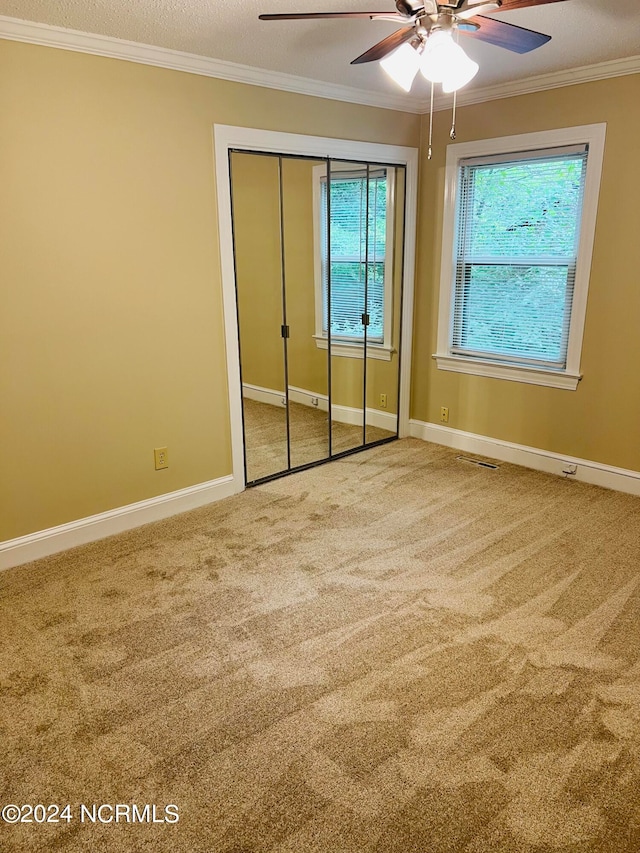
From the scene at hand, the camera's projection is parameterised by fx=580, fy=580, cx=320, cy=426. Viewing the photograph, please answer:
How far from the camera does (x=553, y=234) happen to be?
367 cm

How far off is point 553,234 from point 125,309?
2.65m

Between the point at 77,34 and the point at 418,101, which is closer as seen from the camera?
the point at 77,34

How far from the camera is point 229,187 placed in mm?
3295

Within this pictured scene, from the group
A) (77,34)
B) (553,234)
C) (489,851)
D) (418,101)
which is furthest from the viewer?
(418,101)

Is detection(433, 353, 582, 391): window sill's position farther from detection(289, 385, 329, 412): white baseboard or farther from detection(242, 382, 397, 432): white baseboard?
detection(289, 385, 329, 412): white baseboard

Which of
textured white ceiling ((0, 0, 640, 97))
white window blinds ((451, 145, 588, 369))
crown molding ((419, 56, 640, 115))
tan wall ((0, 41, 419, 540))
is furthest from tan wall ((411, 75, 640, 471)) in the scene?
tan wall ((0, 41, 419, 540))

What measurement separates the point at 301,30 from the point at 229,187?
0.93 metres

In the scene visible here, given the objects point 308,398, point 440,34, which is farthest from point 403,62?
point 308,398

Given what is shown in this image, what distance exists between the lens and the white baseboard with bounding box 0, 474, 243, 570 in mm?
2920

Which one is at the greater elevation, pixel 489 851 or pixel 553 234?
pixel 553 234

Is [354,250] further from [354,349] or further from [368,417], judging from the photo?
[368,417]

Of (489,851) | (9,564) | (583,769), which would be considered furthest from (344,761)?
(9,564)

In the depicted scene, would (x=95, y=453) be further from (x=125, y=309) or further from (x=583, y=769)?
(x=583, y=769)

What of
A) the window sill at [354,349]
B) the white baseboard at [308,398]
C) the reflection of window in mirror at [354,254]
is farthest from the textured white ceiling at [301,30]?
the white baseboard at [308,398]
